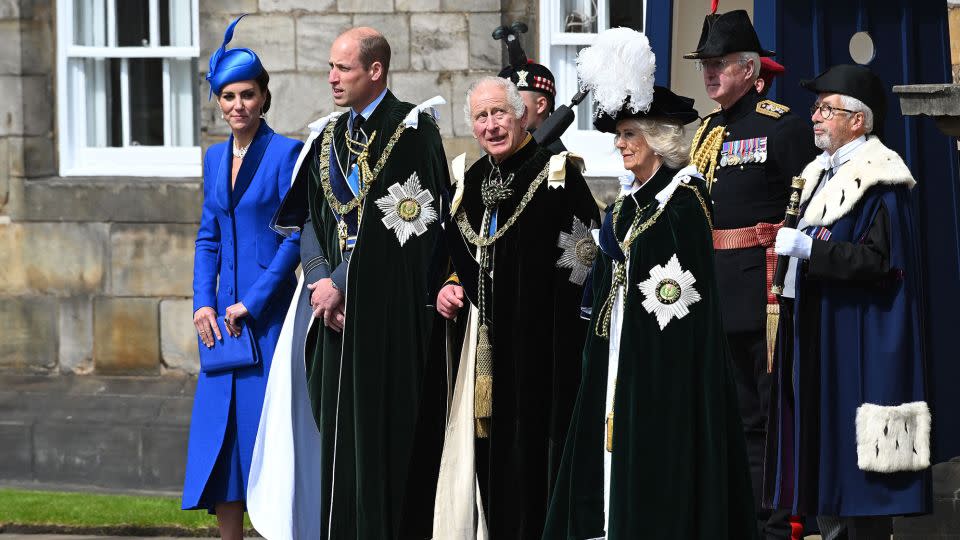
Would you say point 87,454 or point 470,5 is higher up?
point 470,5

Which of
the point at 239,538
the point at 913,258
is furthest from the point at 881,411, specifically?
the point at 239,538

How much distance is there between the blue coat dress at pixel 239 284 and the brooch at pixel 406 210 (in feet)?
1.59

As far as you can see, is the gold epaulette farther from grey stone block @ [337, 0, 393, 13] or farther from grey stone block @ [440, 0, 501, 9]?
grey stone block @ [337, 0, 393, 13]

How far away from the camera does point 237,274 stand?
272 inches

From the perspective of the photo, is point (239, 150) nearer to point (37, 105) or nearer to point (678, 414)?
point (678, 414)

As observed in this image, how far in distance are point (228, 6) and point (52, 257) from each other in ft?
5.50

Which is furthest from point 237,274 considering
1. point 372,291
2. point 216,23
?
point 216,23

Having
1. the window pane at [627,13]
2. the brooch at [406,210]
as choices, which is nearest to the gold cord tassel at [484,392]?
the brooch at [406,210]

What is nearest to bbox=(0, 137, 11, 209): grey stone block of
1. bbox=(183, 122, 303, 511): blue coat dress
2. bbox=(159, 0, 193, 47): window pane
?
bbox=(159, 0, 193, 47): window pane

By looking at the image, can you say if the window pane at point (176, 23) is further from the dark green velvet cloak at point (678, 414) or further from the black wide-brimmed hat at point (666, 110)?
the dark green velvet cloak at point (678, 414)

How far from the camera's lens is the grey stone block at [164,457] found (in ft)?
31.0

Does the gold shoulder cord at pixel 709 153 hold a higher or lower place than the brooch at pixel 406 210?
higher

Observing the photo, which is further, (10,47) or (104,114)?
(104,114)

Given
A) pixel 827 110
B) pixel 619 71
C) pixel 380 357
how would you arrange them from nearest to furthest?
pixel 619 71 → pixel 827 110 → pixel 380 357
